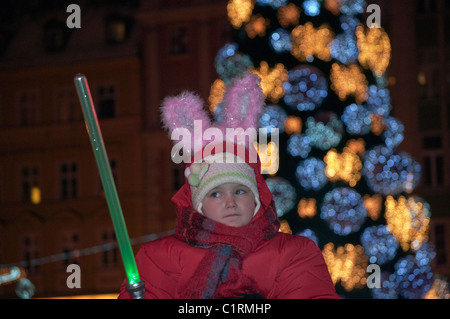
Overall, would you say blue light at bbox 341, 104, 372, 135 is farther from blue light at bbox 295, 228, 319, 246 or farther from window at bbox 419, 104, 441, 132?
window at bbox 419, 104, 441, 132

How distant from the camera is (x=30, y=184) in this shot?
79.0 feet

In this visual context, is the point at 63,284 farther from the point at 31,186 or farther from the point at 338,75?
the point at 338,75

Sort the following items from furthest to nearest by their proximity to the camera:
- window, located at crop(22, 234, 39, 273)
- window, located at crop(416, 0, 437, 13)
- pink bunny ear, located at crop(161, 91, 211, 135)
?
1. window, located at crop(22, 234, 39, 273)
2. window, located at crop(416, 0, 437, 13)
3. pink bunny ear, located at crop(161, 91, 211, 135)

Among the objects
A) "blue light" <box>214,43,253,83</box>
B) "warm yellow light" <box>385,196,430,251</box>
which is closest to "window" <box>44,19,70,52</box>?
"blue light" <box>214,43,253,83</box>

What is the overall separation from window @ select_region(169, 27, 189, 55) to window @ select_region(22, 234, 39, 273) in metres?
7.19

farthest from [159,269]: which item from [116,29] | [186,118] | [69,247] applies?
[116,29]

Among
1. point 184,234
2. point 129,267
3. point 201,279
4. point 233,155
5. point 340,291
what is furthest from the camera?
point 340,291

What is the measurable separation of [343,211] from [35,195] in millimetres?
17032

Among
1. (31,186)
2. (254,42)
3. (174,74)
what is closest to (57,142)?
(31,186)

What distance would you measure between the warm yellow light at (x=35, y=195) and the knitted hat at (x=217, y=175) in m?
21.8

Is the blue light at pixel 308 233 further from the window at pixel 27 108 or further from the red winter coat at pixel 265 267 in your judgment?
the window at pixel 27 108

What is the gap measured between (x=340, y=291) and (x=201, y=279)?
6388 millimetres

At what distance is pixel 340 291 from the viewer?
8.40 m

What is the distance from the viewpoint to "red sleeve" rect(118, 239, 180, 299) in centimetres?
229
